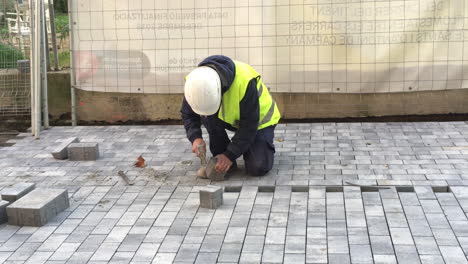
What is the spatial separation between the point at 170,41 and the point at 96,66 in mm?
1139

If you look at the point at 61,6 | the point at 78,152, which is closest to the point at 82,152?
the point at 78,152

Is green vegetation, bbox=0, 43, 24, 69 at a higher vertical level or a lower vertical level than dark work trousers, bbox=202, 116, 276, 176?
higher

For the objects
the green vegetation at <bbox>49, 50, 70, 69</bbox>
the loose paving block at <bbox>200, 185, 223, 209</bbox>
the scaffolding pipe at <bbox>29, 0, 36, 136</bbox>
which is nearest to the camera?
the loose paving block at <bbox>200, 185, 223, 209</bbox>

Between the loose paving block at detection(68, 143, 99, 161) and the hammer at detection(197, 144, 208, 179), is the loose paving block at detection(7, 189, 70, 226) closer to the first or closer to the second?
the hammer at detection(197, 144, 208, 179)

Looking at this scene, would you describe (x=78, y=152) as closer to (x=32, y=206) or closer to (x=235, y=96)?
(x=32, y=206)

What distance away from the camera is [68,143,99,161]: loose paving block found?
6.84m

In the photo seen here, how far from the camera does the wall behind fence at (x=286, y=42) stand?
8.12 metres

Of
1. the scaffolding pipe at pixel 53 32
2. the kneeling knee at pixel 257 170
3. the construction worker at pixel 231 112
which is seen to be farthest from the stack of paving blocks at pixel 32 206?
the scaffolding pipe at pixel 53 32

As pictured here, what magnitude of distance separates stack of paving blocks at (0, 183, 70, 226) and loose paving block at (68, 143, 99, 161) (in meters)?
1.54

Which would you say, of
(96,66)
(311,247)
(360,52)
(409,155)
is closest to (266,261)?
(311,247)

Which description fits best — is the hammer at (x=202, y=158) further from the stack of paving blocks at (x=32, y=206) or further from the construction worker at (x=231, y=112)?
the stack of paving blocks at (x=32, y=206)

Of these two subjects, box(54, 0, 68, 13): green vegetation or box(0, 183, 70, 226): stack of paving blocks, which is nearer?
box(0, 183, 70, 226): stack of paving blocks

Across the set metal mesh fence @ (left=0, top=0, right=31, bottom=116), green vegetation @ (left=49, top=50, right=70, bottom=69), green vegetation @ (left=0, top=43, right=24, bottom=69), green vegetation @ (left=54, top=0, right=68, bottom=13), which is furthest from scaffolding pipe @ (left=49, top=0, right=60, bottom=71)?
green vegetation @ (left=54, top=0, right=68, bottom=13)

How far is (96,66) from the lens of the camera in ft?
28.5
